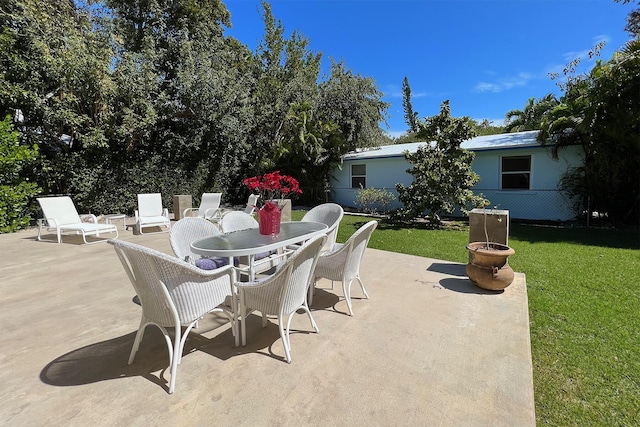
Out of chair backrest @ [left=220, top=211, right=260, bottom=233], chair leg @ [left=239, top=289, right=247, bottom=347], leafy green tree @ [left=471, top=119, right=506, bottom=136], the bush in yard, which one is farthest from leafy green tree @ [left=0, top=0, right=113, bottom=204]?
leafy green tree @ [left=471, top=119, right=506, bottom=136]

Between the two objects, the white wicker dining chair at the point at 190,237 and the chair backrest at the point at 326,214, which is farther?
the chair backrest at the point at 326,214

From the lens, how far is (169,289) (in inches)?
85.0

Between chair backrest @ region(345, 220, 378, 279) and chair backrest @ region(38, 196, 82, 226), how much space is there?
7232 millimetres

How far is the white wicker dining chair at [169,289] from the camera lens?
208cm

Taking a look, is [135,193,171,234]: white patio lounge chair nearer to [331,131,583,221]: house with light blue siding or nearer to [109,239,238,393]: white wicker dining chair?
[109,239,238,393]: white wicker dining chair

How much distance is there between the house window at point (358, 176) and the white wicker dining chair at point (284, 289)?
11.9 meters

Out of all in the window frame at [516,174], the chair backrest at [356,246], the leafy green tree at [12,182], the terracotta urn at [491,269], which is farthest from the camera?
the window frame at [516,174]

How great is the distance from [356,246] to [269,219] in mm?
1062

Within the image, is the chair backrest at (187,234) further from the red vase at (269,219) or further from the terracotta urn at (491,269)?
the terracotta urn at (491,269)

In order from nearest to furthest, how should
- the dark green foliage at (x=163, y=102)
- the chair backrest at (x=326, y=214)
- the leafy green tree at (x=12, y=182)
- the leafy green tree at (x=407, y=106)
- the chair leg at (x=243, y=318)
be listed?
the chair leg at (x=243, y=318) < the chair backrest at (x=326, y=214) < the leafy green tree at (x=12, y=182) < the dark green foliage at (x=163, y=102) < the leafy green tree at (x=407, y=106)

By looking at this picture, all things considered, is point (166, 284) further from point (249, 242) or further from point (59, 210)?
point (59, 210)

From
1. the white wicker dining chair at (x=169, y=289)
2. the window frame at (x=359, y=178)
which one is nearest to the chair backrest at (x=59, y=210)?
the white wicker dining chair at (x=169, y=289)

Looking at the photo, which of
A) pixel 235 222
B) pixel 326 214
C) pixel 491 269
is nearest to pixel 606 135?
pixel 491 269

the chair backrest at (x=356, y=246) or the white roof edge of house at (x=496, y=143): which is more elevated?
the white roof edge of house at (x=496, y=143)
